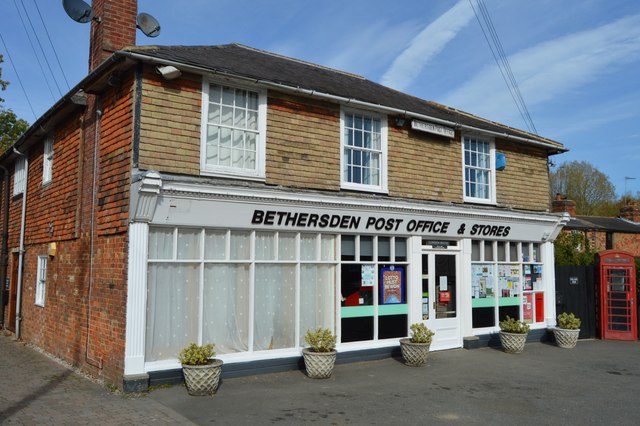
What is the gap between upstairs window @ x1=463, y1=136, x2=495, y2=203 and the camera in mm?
13578

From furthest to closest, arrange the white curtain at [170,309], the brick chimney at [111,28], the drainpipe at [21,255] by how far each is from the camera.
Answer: the drainpipe at [21,255] → the brick chimney at [111,28] → the white curtain at [170,309]

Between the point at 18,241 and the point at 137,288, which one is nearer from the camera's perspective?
the point at 137,288

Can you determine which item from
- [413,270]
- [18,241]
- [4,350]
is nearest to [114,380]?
[4,350]

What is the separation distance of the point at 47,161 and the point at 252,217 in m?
7.00

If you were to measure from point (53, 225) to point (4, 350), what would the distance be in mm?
3273

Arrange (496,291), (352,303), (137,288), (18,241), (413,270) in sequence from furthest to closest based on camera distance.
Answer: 1. (18,241)
2. (496,291)
3. (413,270)
4. (352,303)
5. (137,288)

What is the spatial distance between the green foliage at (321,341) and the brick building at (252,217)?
1.97 ft

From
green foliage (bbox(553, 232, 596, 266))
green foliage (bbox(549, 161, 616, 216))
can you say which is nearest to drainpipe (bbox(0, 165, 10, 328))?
green foliage (bbox(553, 232, 596, 266))

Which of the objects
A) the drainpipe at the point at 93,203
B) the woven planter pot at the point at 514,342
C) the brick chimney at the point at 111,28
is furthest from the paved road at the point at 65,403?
the woven planter pot at the point at 514,342

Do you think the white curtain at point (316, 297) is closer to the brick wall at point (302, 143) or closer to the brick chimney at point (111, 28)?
the brick wall at point (302, 143)

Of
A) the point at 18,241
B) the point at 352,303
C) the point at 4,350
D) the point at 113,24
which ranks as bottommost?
the point at 4,350

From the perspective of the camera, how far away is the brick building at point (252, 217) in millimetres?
8891

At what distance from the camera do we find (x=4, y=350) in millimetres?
12617

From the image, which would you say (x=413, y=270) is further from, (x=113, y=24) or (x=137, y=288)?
(x=113, y=24)
